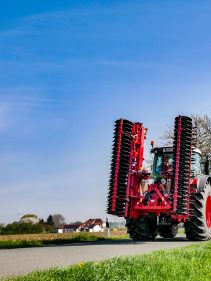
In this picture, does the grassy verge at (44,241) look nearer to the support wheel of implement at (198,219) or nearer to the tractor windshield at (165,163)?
the tractor windshield at (165,163)

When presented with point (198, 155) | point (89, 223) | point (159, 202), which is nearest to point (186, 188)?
point (159, 202)

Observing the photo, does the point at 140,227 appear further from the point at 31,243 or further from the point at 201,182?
the point at 31,243

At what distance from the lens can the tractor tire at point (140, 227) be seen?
16281 mm

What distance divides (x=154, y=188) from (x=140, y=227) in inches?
62.2

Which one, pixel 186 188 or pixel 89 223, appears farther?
pixel 89 223

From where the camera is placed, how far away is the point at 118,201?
47.3ft

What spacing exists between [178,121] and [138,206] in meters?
2.79

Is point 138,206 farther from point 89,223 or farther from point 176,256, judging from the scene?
point 89,223

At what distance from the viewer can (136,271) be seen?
21.1 feet

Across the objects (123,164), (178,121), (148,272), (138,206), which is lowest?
(148,272)

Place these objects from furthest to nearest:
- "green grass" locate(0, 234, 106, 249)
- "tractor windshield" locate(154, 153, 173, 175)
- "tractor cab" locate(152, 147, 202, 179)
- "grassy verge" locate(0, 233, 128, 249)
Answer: "tractor windshield" locate(154, 153, 173, 175) → "tractor cab" locate(152, 147, 202, 179) → "grassy verge" locate(0, 233, 128, 249) → "green grass" locate(0, 234, 106, 249)

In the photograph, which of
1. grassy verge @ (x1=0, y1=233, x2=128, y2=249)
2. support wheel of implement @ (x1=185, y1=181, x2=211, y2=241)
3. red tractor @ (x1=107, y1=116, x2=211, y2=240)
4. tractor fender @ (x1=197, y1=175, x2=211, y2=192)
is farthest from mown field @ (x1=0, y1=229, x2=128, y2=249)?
tractor fender @ (x1=197, y1=175, x2=211, y2=192)

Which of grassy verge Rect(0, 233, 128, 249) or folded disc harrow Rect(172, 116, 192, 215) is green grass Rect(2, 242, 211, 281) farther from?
grassy verge Rect(0, 233, 128, 249)

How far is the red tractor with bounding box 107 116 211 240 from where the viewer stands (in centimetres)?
1438
